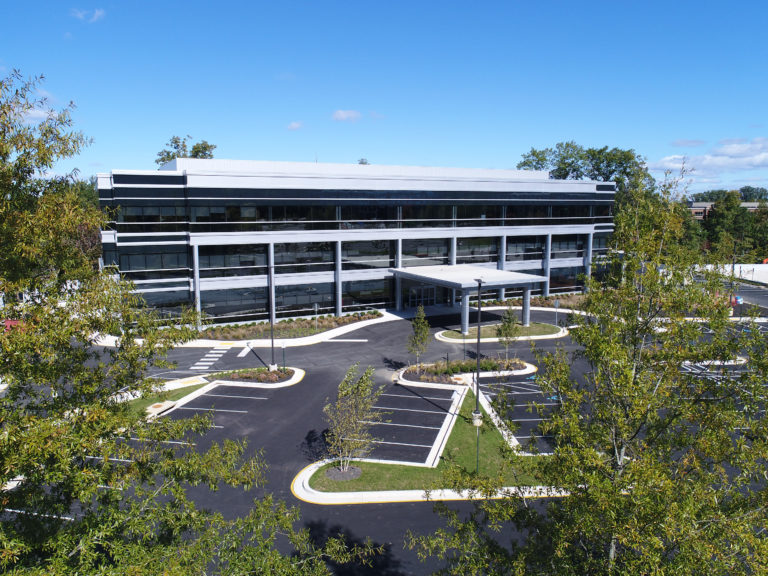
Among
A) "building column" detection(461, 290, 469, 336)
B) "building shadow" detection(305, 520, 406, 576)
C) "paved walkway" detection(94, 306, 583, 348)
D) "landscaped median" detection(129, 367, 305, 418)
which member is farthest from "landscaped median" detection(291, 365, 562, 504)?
"building column" detection(461, 290, 469, 336)

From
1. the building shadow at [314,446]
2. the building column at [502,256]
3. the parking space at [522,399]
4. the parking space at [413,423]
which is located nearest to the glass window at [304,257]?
the building column at [502,256]

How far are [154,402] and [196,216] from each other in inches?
742

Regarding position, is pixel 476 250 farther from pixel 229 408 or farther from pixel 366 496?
pixel 366 496

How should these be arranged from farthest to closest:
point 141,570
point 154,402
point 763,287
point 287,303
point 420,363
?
1. point 763,287
2. point 287,303
3. point 420,363
4. point 154,402
5. point 141,570

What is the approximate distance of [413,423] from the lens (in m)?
24.7

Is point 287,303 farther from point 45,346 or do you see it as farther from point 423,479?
point 45,346

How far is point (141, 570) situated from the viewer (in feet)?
23.7

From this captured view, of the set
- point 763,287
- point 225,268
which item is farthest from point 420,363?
point 763,287

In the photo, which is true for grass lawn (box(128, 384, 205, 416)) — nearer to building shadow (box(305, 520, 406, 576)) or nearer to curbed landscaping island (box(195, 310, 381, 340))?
curbed landscaping island (box(195, 310, 381, 340))

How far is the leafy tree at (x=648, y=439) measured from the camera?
7387mm

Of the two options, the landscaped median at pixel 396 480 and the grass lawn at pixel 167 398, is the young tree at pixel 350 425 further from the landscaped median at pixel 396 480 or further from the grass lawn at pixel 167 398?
the grass lawn at pixel 167 398

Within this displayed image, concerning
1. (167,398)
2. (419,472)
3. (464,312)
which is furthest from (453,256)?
(419,472)

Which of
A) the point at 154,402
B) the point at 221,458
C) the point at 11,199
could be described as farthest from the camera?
the point at 154,402

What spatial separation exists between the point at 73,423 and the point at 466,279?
117ft
